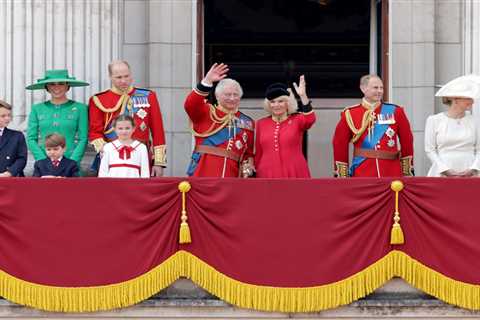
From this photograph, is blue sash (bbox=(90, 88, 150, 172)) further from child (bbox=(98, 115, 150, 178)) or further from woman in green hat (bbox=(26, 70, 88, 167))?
child (bbox=(98, 115, 150, 178))

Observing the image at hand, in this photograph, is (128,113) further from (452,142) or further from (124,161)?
(452,142)

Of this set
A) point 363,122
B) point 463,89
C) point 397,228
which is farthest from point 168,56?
point 397,228

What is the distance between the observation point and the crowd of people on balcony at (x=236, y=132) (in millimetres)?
12875

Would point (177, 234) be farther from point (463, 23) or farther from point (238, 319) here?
point (463, 23)

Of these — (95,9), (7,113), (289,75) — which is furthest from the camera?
(289,75)

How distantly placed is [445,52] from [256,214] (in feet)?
13.9

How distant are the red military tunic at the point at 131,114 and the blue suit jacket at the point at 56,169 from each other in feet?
1.79

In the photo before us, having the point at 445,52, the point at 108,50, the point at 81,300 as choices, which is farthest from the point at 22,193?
the point at 445,52

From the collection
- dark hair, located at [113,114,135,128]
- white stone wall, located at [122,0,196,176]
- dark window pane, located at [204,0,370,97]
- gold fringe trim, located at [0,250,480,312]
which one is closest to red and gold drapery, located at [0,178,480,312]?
gold fringe trim, located at [0,250,480,312]

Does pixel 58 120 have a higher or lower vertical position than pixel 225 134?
higher

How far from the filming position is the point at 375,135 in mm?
13289

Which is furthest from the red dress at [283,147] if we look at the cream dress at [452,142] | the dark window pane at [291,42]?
the dark window pane at [291,42]

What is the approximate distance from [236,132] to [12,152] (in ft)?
6.42

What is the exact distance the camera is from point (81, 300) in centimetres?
1187
